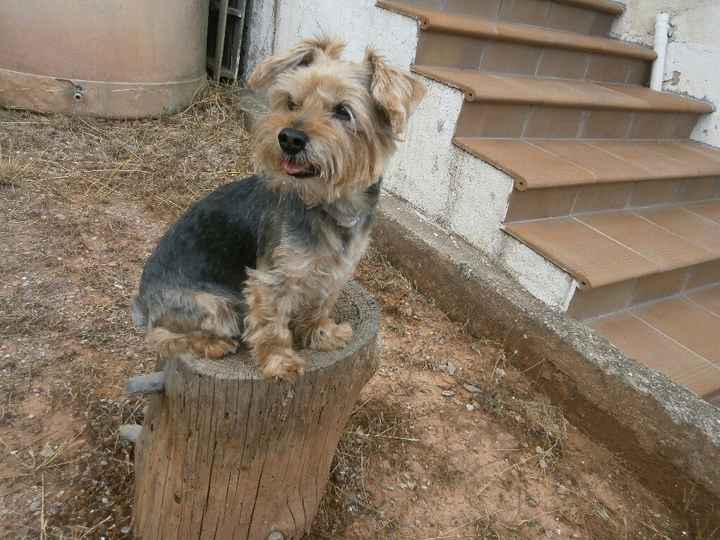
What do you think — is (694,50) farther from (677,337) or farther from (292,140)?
(292,140)

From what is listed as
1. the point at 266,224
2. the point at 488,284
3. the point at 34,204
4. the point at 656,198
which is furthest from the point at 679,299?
the point at 34,204

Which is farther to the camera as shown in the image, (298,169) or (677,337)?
(677,337)

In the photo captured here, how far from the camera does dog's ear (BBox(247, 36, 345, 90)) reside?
2.19 metres

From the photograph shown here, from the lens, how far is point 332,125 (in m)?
1.92

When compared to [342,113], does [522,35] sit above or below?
above

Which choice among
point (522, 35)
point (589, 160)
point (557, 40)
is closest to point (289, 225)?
point (589, 160)

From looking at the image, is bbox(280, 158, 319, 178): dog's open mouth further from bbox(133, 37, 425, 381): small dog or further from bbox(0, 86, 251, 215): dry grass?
bbox(0, 86, 251, 215): dry grass

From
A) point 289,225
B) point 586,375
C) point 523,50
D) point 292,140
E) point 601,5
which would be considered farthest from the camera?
point 601,5

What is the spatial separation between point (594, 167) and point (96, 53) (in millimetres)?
4339

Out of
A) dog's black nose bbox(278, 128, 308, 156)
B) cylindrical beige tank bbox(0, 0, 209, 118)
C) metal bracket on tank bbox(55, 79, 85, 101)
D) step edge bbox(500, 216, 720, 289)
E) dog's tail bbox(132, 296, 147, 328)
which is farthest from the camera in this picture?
metal bracket on tank bbox(55, 79, 85, 101)

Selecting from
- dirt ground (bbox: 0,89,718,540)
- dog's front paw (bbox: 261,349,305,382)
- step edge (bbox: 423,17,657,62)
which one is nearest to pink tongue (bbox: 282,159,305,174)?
dog's front paw (bbox: 261,349,305,382)

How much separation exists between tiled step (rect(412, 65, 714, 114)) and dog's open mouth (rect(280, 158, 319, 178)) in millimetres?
2080

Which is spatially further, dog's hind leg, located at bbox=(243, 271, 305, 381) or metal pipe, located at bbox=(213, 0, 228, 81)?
metal pipe, located at bbox=(213, 0, 228, 81)

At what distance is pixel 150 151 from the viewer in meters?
5.17
